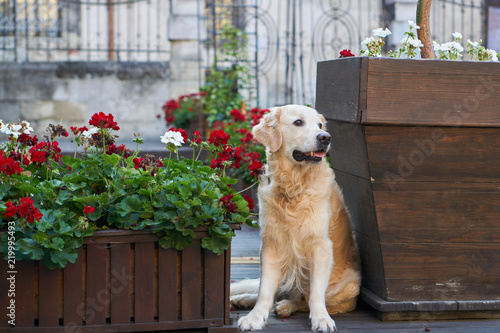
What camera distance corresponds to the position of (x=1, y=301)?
2.78 metres

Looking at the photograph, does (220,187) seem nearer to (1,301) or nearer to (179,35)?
(1,301)

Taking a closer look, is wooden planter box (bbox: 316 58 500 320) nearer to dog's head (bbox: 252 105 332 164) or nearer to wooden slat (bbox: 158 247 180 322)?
dog's head (bbox: 252 105 332 164)

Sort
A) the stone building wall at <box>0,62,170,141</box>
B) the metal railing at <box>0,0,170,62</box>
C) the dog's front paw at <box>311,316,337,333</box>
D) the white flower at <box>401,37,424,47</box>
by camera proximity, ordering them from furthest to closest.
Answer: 1. the metal railing at <box>0,0,170,62</box>
2. the stone building wall at <box>0,62,170,141</box>
3. the white flower at <box>401,37,424,47</box>
4. the dog's front paw at <box>311,316,337,333</box>

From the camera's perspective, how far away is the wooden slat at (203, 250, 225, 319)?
116 inches

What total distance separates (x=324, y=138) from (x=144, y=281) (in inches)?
42.3

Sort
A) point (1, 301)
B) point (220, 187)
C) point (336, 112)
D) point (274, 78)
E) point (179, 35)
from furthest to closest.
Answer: point (274, 78)
point (179, 35)
point (336, 112)
point (220, 187)
point (1, 301)

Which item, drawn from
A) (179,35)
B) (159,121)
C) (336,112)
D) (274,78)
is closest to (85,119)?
(159,121)

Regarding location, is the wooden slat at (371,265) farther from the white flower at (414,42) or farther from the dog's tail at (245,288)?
the white flower at (414,42)

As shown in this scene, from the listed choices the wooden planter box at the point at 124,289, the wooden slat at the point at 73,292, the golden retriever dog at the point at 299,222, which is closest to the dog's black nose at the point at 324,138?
the golden retriever dog at the point at 299,222

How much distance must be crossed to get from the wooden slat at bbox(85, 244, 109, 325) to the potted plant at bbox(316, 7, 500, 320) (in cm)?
132

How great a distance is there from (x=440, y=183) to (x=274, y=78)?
741 cm

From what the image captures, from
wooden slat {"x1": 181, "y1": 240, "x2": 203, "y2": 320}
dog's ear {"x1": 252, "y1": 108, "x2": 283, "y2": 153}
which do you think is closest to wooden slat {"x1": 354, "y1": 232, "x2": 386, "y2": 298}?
dog's ear {"x1": 252, "y1": 108, "x2": 283, "y2": 153}

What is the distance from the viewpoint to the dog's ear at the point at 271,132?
10.8 feet

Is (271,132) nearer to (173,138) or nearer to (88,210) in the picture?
(173,138)
